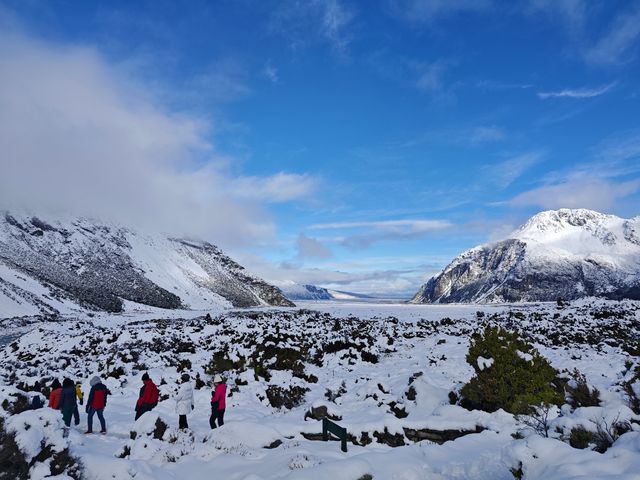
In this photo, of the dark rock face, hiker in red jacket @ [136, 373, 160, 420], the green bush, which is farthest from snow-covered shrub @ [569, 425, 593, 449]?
the dark rock face

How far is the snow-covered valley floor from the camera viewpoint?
6887 mm

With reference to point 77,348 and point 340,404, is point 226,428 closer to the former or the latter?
point 340,404

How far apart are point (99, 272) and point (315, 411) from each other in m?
86.6

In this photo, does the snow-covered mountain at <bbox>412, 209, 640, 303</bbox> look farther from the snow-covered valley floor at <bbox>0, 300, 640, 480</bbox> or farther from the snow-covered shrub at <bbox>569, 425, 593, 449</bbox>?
the snow-covered shrub at <bbox>569, 425, 593, 449</bbox>

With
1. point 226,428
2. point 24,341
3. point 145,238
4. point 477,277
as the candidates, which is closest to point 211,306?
point 145,238

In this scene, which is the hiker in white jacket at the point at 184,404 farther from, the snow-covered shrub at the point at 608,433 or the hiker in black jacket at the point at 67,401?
the snow-covered shrub at the point at 608,433

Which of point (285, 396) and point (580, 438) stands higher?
point (580, 438)

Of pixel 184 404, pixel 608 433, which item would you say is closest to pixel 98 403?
pixel 184 404

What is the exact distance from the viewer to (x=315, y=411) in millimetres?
12000

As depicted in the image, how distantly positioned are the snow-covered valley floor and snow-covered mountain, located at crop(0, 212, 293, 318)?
3867 centimetres

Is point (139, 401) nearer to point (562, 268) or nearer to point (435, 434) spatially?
point (435, 434)

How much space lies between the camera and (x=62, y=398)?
39.4 feet

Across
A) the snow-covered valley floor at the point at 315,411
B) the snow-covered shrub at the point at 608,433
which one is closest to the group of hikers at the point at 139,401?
the snow-covered valley floor at the point at 315,411

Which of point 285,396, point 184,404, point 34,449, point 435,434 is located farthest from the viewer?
point 285,396
